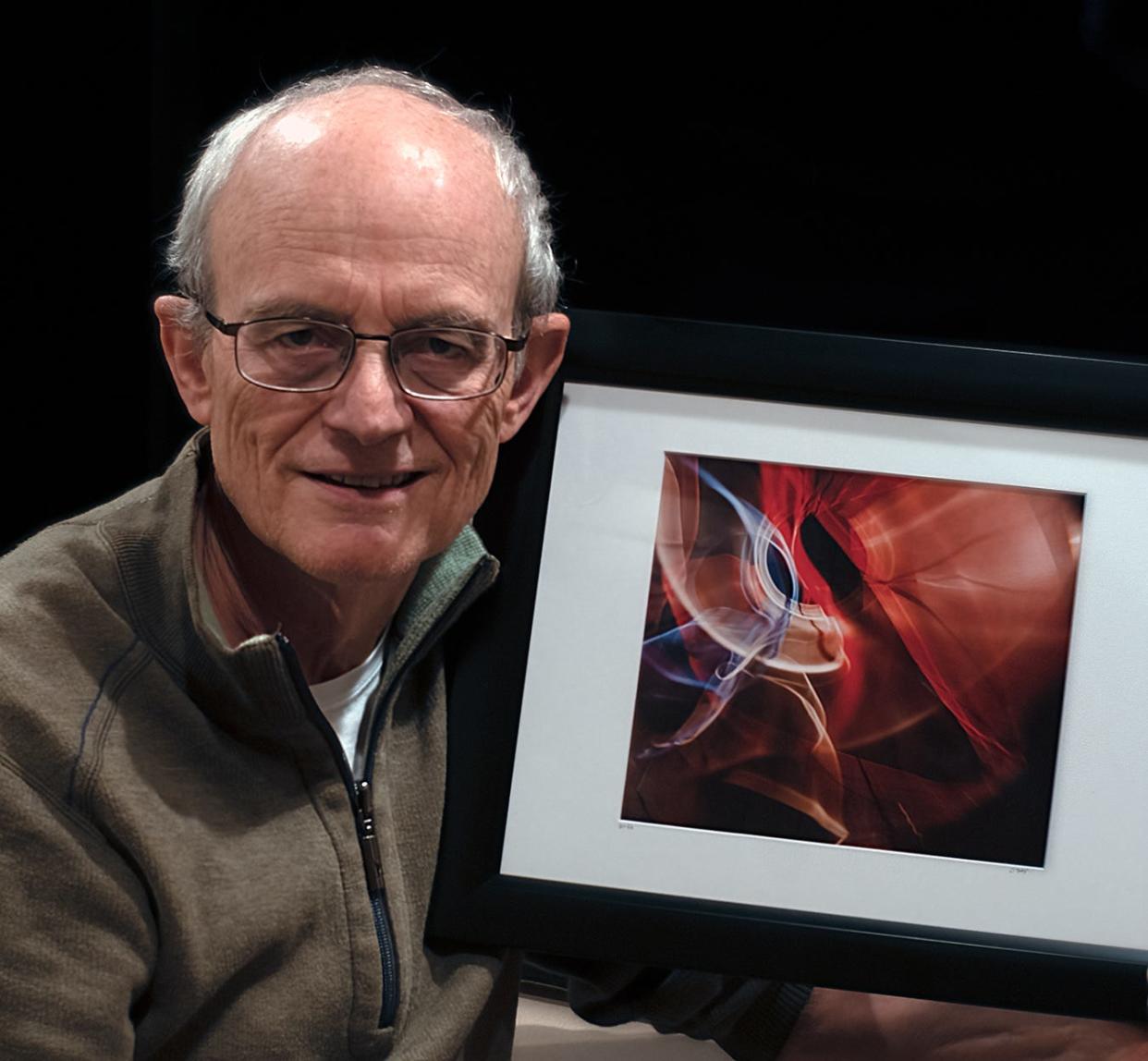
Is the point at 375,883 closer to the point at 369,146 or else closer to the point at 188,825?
the point at 188,825

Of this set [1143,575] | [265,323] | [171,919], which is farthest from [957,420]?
[171,919]

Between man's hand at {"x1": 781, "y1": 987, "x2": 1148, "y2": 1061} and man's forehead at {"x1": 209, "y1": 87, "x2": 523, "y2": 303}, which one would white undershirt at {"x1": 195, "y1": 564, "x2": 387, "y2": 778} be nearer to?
man's forehead at {"x1": 209, "y1": 87, "x2": 523, "y2": 303}

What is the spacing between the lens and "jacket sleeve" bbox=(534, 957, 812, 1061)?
3.94ft

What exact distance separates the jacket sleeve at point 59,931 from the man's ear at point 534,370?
422 millimetres

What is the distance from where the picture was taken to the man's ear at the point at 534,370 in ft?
3.39

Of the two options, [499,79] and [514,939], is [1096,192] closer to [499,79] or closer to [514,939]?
[499,79]

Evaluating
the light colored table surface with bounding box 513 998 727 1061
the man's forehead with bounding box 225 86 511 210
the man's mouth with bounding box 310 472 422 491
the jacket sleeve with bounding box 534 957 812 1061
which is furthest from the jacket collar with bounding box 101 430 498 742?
the light colored table surface with bounding box 513 998 727 1061

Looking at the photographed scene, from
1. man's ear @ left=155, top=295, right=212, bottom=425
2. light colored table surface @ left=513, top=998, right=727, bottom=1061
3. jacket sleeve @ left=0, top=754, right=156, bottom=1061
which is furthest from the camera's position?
light colored table surface @ left=513, top=998, right=727, bottom=1061

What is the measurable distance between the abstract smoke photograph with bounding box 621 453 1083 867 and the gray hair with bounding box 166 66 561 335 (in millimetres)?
177

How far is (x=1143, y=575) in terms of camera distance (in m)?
1.04

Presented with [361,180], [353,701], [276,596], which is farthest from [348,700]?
[361,180]

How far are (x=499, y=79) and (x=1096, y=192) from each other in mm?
592

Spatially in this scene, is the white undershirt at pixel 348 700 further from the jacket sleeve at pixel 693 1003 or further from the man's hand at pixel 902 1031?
the man's hand at pixel 902 1031

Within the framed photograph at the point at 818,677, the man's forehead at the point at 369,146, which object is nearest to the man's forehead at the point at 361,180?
the man's forehead at the point at 369,146
